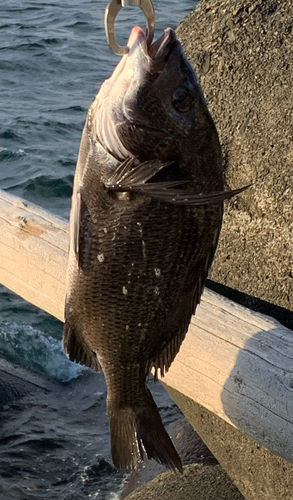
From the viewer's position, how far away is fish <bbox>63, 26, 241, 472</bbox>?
8.07 feet

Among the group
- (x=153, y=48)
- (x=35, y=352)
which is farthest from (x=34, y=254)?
(x=35, y=352)

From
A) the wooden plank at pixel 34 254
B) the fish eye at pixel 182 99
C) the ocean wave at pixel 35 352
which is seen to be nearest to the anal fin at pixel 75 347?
the fish eye at pixel 182 99

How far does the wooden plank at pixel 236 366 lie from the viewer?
3320 mm

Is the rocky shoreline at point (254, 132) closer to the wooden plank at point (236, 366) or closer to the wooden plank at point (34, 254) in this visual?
the wooden plank at point (236, 366)

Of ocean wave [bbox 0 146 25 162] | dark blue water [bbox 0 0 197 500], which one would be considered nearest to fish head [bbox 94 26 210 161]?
dark blue water [bbox 0 0 197 500]

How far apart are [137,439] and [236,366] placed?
0.73m

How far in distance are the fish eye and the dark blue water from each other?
3.27 m

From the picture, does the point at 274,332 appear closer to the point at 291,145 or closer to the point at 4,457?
the point at 291,145

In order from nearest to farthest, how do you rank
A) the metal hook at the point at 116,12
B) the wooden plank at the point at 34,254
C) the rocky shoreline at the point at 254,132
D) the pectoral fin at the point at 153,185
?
the metal hook at the point at 116,12, the pectoral fin at the point at 153,185, the rocky shoreline at the point at 254,132, the wooden plank at the point at 34,254

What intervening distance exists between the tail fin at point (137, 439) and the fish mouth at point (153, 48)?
112 centimetres

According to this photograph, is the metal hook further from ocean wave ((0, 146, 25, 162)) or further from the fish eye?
ocean wave ((0, 146, 25, 162))

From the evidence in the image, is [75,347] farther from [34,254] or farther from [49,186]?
[49,186]

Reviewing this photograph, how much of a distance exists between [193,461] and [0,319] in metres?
3.04

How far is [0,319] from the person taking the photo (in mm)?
7418
